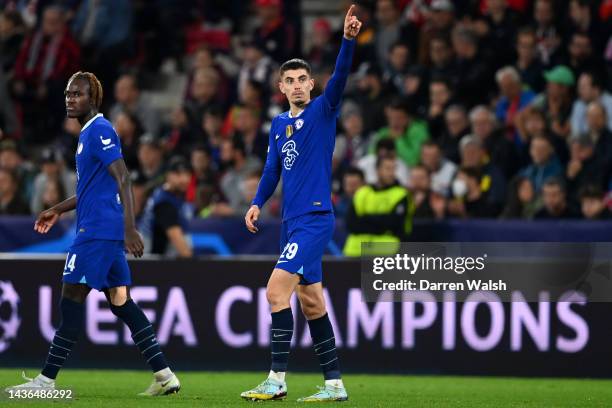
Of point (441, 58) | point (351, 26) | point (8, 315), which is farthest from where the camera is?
point (441, 58)

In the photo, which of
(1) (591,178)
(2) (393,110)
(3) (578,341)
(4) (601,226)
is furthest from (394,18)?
(3) (578,341)

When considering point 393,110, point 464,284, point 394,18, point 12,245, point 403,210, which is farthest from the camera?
point 394,18

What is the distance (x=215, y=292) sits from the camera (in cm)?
1240

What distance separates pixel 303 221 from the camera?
874 cm

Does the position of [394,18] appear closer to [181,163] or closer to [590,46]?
[590,46]

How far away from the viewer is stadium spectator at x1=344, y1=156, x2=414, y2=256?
42.3ft

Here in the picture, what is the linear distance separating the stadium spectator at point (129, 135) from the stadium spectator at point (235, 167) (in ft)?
3.58

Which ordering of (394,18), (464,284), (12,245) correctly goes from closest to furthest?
1. (464,284)
2. (12,245)
3. (394,18)

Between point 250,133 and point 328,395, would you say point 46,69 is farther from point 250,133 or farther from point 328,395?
point 328,395

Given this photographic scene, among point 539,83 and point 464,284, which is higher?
point 539,83

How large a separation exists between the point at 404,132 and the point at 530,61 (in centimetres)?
171

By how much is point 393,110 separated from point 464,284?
3.95 meters

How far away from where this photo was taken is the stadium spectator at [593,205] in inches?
527

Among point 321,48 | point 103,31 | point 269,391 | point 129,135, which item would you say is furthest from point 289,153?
point 103,31
